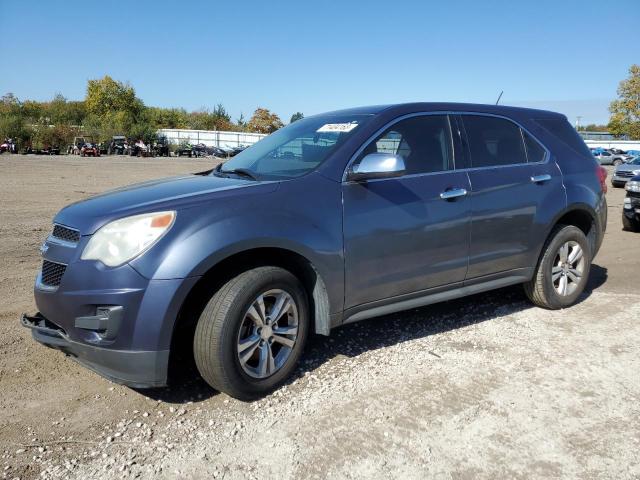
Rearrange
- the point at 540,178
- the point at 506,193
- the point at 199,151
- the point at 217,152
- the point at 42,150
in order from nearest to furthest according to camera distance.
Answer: the point at 506,193
the point at 540,178
the point at 42,150
the point at 217,152
the point at 199,151

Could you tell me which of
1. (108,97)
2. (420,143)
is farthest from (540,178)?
(108,97)

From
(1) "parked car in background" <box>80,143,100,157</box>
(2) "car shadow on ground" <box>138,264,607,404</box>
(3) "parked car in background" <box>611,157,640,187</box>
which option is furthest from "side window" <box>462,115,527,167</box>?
(1) "parked car in background" <box>80,143,100,157</box>

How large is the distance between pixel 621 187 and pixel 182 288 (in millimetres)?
24625

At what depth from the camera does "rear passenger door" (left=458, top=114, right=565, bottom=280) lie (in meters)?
4.18

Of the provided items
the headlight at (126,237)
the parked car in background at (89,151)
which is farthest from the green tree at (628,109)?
the headlight at (126,237)

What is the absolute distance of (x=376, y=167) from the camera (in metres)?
3.46

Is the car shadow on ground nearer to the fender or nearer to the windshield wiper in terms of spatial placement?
the fender

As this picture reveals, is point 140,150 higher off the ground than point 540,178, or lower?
higher

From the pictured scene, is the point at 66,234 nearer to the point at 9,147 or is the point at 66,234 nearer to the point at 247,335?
the point at 247,335

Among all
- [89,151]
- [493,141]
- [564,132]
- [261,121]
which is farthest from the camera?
[261,121]

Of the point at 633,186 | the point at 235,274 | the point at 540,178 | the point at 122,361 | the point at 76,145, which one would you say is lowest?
the point at 122,361

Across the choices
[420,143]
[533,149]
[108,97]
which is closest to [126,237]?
[420,143]

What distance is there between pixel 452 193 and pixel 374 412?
5.69 ft

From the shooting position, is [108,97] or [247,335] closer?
[247,335]
